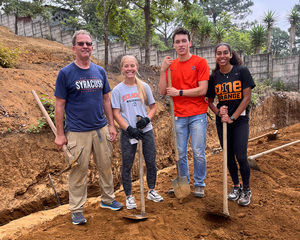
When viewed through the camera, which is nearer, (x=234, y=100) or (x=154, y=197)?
(x=234, y=100)

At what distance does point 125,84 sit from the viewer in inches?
143

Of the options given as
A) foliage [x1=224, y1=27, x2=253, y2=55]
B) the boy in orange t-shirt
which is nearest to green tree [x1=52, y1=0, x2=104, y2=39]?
foliage [x1=224, y1=27, x2=253, y2=55]

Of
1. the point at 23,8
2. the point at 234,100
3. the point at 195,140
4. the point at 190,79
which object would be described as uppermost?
the point at 23,8

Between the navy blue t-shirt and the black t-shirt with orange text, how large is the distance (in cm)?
162

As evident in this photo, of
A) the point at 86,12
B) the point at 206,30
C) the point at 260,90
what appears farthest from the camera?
the point at 86,12

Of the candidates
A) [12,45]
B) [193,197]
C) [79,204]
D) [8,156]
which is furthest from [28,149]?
[12,45]

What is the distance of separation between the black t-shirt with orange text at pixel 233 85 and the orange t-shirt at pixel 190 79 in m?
0.21

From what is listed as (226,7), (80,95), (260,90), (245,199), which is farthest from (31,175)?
(226,7)

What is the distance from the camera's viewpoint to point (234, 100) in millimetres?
3527

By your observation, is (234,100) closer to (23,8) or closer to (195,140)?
(195,140)

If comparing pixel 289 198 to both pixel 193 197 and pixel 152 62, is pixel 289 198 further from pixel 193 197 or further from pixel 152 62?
pixel 152 62

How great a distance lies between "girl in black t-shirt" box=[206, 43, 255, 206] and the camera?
11.3 feet

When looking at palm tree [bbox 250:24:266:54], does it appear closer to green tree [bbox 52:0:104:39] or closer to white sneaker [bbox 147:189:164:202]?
green tree [bbox 52:0:104:39]

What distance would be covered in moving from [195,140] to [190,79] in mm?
864
